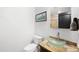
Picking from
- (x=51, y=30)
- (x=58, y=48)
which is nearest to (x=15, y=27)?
(x=51, y=30)

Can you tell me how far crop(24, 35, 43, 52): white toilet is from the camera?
90 cm

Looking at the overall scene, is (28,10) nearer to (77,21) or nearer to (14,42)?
(14,42)

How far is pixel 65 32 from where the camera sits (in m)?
0.95

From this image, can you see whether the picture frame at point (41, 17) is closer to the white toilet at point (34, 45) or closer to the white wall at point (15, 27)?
the white wall at point (15, 27)

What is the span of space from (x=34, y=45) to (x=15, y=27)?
0.26 metres

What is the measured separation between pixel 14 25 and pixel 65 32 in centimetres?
51

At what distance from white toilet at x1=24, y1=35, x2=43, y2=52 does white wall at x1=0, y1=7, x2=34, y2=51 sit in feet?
0.13

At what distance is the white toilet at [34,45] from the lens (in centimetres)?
90

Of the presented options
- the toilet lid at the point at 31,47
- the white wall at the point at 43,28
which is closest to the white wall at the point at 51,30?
the white wall at the point at 43,28

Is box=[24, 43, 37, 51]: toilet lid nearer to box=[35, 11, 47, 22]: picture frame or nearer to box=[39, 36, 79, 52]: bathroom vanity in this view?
box=[39, 36, 79, 52]: bathroom vanity

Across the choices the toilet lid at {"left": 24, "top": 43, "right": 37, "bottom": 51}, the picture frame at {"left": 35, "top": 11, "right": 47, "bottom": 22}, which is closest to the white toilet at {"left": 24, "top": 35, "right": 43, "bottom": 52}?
the toilet lid at {"left": 24, "top": 43, "right": 37, "bottom": 51}

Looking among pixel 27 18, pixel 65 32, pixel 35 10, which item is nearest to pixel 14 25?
pixel 27 18

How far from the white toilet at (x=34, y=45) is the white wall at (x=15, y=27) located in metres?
0.04

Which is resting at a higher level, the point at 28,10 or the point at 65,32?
the point at 28,10
